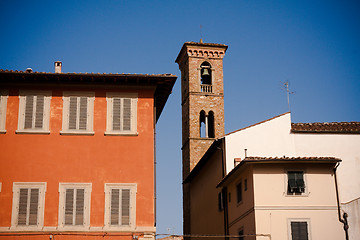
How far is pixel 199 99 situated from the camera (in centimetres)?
5006

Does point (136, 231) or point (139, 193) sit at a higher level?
point (139, 193)

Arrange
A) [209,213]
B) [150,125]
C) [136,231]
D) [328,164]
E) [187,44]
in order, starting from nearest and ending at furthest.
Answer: [136,231] → [150,125] → [328,164] → [209,213] → [187,44]

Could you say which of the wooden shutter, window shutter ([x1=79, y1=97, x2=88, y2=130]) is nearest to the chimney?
window shutter ([x1=79, y1=97, x2=88, y2=130])

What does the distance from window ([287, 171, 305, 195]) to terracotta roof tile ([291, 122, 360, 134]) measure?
625cm

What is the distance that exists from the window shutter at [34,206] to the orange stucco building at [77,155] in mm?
36

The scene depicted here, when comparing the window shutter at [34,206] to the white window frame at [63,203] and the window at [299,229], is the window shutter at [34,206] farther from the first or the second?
the window at [299,229]

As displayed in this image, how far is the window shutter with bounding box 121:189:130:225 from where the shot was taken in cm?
2264

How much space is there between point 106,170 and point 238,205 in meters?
8.79

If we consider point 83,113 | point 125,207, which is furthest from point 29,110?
point 125,207

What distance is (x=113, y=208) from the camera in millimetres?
22797

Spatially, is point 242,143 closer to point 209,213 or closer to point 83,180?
point 209,213

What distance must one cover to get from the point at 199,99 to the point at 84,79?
87.3ft

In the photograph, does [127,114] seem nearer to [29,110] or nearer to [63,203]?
[29,110]

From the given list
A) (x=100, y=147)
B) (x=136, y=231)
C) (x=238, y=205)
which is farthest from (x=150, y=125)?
(x=238, y=205)
